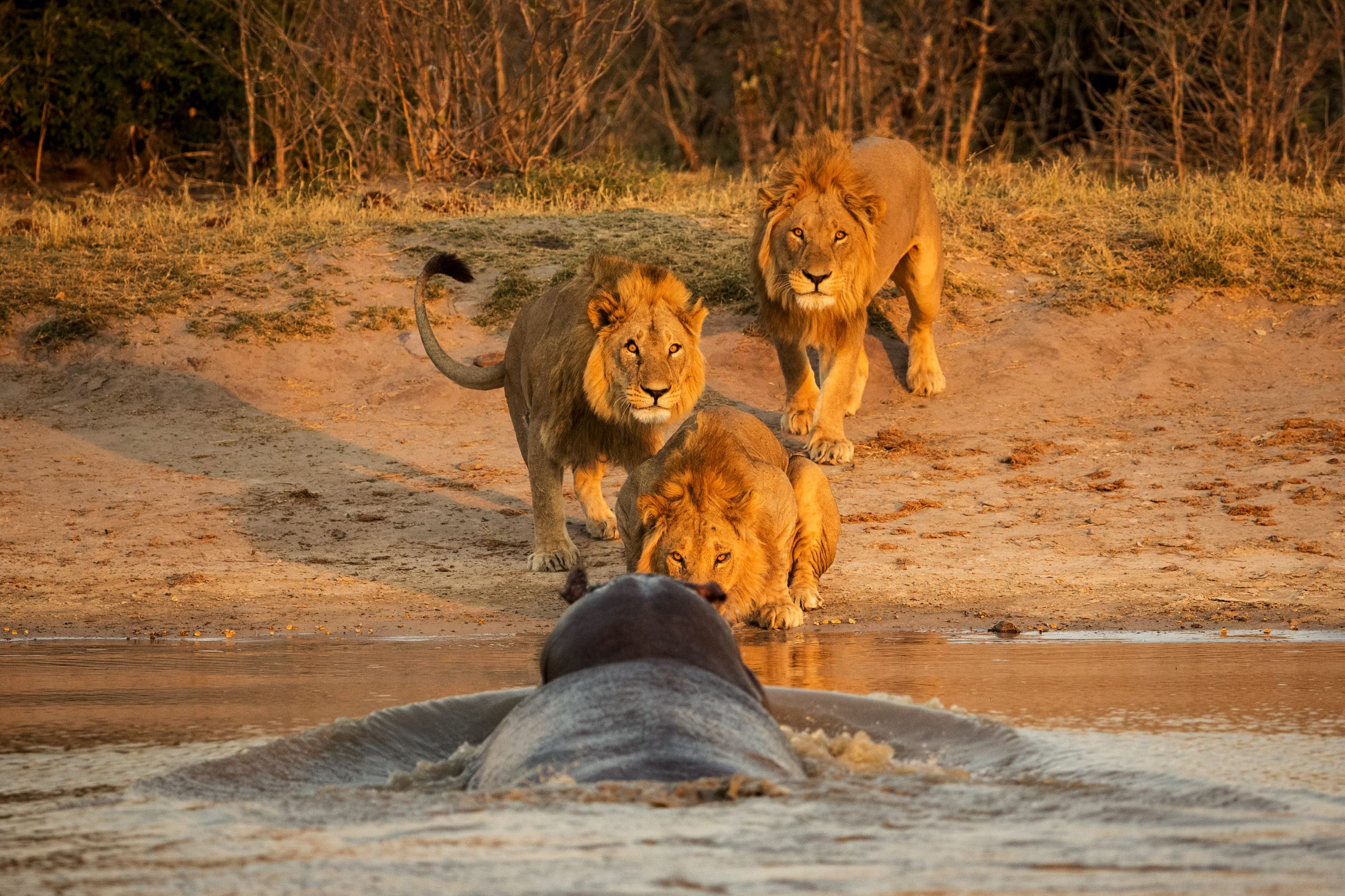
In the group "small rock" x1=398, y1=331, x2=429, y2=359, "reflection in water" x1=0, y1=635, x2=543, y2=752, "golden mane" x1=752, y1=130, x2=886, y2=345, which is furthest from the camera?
"small rock" x1=398, y1=331, x2=429, y2=359

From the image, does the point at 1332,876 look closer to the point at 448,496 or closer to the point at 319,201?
the point at 448,496

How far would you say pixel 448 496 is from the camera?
754 cm

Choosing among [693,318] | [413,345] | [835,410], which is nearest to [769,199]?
[835,410]

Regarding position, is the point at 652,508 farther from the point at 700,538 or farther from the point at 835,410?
the point at 835,410

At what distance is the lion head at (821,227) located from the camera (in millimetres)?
7840

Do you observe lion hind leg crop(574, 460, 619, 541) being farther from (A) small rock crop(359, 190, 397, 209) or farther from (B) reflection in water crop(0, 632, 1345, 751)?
(A) small rock crop(359, 190, 397, 209)

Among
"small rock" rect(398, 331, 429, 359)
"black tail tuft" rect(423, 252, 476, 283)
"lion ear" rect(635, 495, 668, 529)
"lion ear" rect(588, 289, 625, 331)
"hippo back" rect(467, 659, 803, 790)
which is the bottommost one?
"small rock" rect(398, 331, 429, 359)

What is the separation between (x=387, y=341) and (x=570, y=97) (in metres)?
4.62

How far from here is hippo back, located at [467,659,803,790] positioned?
8.64ft

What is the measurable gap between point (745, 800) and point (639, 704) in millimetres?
300

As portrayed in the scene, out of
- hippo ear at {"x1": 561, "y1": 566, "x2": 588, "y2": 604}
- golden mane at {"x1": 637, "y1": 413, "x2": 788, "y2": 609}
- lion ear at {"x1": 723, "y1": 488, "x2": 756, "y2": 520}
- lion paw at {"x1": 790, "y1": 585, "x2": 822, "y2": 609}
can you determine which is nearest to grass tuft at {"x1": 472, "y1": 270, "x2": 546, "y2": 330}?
lion paw at {"x1": 790, "y1": 585, "x2": 822, "y2": 609}

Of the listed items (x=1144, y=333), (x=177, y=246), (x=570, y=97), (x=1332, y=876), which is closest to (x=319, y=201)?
(x=177, y=246)

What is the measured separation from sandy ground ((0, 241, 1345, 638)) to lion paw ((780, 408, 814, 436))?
33cm

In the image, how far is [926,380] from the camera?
8812 mm
